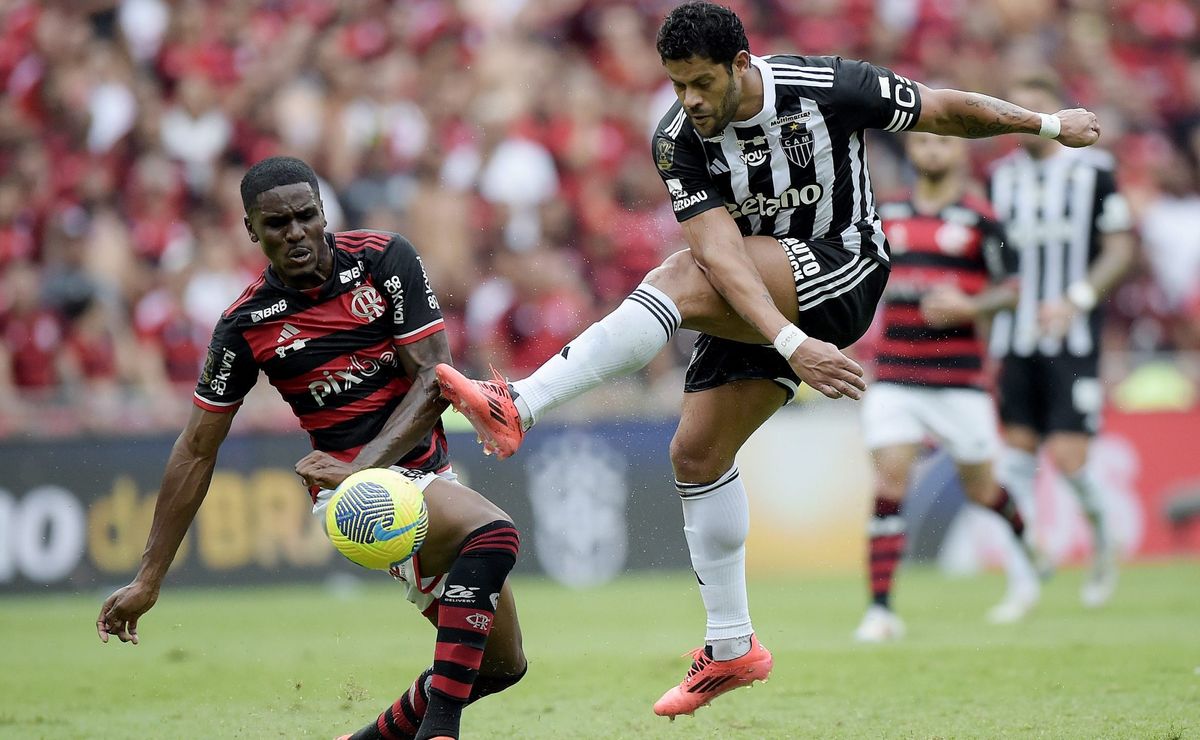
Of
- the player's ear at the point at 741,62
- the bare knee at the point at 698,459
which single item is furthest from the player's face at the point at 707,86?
the bare knee at the point at 698,459

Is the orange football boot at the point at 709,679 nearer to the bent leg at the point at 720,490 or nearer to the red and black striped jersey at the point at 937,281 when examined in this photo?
the bent leg at the point at 720,490

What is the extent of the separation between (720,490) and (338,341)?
5.98 ft

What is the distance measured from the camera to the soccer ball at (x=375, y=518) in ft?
17.1

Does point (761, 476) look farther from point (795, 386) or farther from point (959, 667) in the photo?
point (795, 386)

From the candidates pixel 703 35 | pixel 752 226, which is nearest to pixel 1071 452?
pixel 752 226

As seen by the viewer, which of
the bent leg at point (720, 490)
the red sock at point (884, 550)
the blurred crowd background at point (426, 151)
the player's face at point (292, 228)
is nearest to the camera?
the player's face at point (292, 228)

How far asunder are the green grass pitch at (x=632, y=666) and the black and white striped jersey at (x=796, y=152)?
208 cm

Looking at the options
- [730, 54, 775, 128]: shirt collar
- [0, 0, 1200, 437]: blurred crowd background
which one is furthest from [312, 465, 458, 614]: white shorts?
[0, 0, 1200, 437]: blurred crowd background

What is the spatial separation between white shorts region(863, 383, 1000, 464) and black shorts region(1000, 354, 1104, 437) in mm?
1131

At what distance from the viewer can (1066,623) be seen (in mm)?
9930

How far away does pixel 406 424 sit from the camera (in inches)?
223

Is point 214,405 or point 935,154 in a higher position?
point 935,154

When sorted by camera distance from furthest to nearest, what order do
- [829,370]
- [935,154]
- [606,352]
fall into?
1. [935,154]
2. [606,352]
3. [829,370]

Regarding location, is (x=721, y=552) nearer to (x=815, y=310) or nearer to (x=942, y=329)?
(x=815, y=310)
